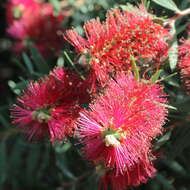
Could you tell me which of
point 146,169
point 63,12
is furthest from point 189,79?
point 63,12

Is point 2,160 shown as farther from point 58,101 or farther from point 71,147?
point 58,101

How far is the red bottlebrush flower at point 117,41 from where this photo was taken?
1.50 m

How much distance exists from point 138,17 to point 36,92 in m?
0.44

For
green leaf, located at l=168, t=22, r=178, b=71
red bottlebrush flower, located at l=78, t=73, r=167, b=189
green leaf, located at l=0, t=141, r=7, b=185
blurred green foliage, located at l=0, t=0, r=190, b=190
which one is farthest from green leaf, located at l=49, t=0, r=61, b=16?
red bottlebrush flower, located at l=78, t=73, r=167, b=189

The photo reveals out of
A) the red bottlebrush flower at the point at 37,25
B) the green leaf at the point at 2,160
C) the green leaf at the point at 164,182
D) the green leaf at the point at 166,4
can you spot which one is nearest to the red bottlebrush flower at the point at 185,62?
the green leaf at the point at 166,4

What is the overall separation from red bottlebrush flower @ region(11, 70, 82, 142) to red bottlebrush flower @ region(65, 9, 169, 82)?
14 centimetres

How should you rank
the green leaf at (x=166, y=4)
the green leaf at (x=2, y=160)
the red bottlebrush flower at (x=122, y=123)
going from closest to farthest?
the red bottlebrush flower at (x=122, y=123) < the green leaf at (x=166, y=4) < the green leaf at (x=2, y=160)

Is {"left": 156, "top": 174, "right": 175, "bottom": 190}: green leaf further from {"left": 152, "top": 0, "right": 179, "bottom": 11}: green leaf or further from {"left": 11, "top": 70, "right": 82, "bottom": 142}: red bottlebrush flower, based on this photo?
{"left": 152, "top": 0, "right": 179, "bottom": 11}: green leaf

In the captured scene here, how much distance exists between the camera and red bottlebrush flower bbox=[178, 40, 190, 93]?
1.55 metres

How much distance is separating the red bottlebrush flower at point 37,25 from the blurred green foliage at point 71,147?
0.10m

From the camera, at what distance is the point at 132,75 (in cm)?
147

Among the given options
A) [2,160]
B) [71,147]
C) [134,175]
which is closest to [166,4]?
[134,175]

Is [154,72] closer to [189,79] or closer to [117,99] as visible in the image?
[189,79]

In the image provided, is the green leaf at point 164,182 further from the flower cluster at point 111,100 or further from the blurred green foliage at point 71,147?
the flower cluster at point 111,100
